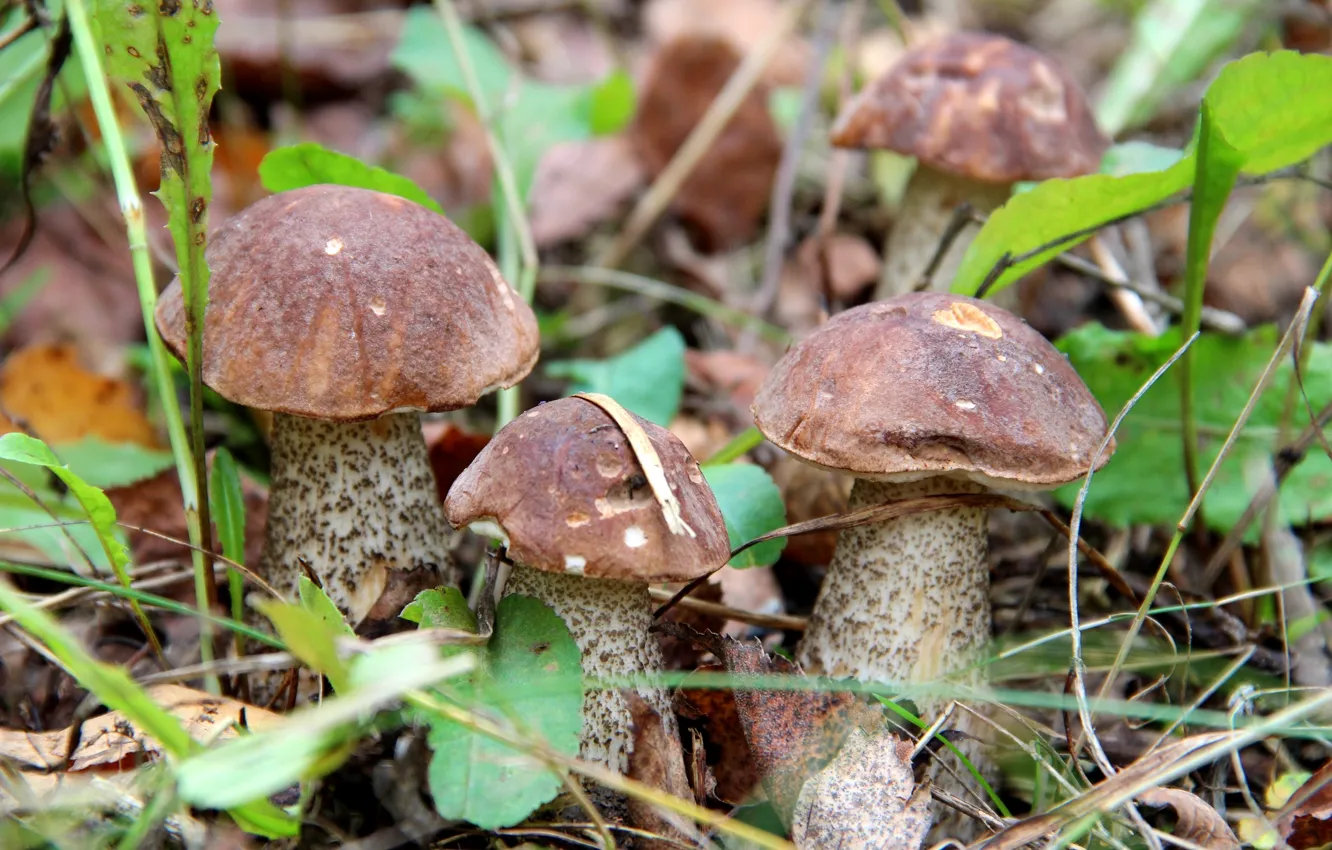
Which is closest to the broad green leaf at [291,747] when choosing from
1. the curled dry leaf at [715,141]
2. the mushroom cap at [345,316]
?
the mushroom cap at [345,316]

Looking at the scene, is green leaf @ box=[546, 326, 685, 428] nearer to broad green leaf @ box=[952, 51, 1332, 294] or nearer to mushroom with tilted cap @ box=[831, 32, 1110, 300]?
mushroom with tilted cap @ box=[831, 32, 1110, 300]

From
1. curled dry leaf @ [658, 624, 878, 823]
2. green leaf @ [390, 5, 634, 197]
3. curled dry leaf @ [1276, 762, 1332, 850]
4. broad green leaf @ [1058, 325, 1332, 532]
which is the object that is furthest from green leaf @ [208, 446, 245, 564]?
curled dry leaf @ [1276, 762, 1332, 850]

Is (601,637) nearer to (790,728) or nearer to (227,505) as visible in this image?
(790,728)

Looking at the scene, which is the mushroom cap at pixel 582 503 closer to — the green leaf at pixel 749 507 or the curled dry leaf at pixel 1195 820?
the green leaf at pixel 749 507

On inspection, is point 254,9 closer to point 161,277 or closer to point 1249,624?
point 161,277

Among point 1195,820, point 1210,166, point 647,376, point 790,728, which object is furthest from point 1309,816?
point 647,376

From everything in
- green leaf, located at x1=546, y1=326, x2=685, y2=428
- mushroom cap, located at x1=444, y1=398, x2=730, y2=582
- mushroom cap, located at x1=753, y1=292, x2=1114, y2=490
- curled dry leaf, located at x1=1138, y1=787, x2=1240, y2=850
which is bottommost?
green leaf, located at x1=546, y1=326, x2=685, y2=428

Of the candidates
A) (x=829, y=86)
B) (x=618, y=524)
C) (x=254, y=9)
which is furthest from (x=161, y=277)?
(x=829, y=86)
